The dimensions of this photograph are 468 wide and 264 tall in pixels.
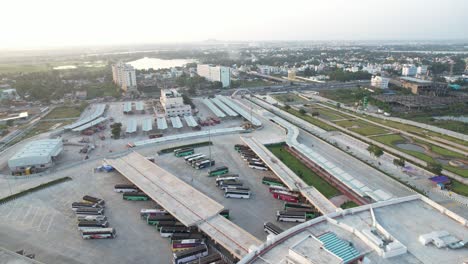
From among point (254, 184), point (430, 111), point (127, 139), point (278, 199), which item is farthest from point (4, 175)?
point (430, 111)

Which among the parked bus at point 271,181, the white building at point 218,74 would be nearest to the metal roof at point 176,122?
the parked bus at point 271,181

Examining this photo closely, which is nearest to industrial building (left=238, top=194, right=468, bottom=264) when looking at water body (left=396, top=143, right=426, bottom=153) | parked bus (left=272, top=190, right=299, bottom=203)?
parked bus (left=272, top=190, right=299, bottom=203)

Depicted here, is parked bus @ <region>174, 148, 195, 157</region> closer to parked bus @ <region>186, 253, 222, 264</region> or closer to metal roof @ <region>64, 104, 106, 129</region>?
parked bus @ <region>186, 253, 222, 264</region>

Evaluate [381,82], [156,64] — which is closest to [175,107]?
[381,82]

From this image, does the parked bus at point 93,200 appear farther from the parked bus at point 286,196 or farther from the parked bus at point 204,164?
the parked bus at point 286,196

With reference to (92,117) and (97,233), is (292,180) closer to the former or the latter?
(97,233)

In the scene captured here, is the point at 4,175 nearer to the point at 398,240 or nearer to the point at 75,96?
the point at 398,240

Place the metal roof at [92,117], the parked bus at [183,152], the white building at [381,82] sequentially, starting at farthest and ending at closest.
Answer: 1. the white building at [381,82]
2. the metal roof at [92,117]
3. the parked bus at [183,152]
